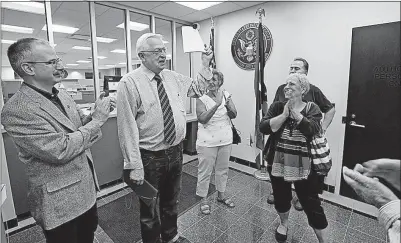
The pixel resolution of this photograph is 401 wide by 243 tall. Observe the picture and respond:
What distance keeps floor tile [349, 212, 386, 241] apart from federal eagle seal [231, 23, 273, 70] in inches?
86.4

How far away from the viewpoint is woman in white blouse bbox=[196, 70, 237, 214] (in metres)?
2.10

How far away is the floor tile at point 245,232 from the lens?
182cm

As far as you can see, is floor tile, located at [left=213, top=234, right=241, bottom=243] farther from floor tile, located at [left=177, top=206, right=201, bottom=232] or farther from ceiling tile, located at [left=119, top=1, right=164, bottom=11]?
ceiling tile, located at [left=119, top=1, right=164, bottom=11]

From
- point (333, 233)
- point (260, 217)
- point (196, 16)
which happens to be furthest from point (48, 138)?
point (196, 16)

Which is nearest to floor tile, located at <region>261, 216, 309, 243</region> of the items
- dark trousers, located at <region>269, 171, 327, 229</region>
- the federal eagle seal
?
dark trousers, located at <region>269, 171, 327, 229</region>

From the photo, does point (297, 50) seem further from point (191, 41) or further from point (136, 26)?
point (136, 26)

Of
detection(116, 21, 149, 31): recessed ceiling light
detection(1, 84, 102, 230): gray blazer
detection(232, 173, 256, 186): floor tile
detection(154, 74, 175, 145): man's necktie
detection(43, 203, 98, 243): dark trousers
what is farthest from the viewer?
detection(116, 21, 149, 31): recessed ceiling light

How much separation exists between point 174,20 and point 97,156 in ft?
8.65

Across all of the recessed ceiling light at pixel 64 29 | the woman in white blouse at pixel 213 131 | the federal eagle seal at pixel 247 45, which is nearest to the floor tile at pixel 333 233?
the woman in white blouse at pixel 213 131

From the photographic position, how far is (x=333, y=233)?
185 cm

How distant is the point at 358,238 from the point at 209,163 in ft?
4.61

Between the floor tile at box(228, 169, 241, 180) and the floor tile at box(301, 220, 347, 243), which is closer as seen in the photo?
the floor tile at box(301, 220, 347, 243)

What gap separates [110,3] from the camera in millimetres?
3031

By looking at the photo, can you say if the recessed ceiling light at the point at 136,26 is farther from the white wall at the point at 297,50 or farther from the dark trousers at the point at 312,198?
the dark trousers at the point at 312,198
